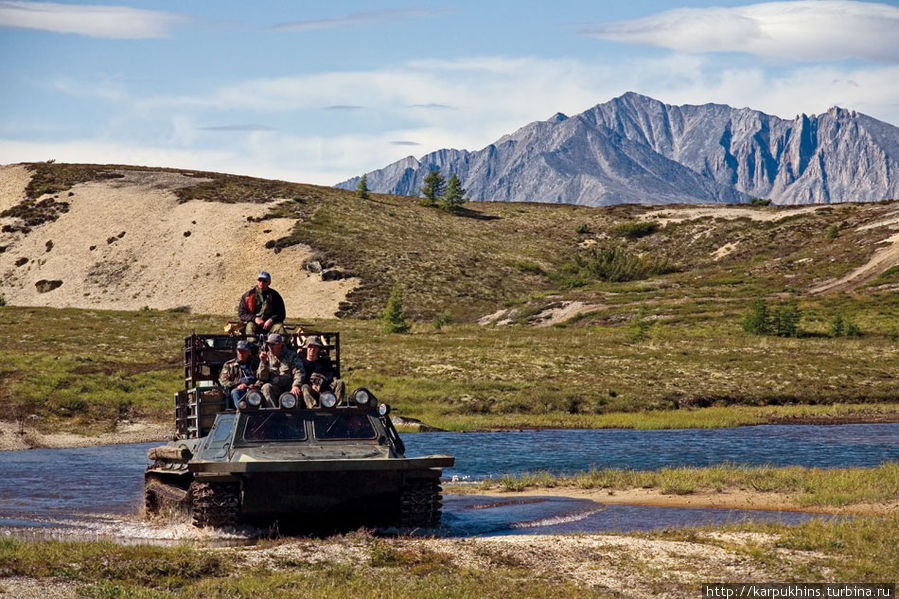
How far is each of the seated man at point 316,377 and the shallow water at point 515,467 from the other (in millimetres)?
2676

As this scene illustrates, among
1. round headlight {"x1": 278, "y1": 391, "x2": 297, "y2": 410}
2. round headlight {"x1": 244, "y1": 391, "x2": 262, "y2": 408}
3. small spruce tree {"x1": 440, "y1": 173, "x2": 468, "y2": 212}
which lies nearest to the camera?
round headlight {"x1": 244, "y1": 391, "x2": 262, "y2": 408}

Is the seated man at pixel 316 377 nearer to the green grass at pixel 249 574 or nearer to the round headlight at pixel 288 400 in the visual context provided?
the round headlight at pixel 288 400

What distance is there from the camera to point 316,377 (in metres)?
19.7

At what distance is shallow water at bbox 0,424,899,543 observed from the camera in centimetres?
1962

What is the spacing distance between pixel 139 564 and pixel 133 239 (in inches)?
3860

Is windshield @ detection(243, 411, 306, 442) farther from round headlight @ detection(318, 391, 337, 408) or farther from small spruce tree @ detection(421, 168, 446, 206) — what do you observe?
small spruce tree @ detection(421, 168, 446, 206)

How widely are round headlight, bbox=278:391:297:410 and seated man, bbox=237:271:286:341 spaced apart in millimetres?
2835

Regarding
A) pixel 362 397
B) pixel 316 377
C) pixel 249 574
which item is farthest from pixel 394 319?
pixel 249 574

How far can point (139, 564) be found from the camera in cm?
1392

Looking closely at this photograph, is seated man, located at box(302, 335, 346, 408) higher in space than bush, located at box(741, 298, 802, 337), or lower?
lower

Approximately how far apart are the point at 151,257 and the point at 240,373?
8708 centimetres

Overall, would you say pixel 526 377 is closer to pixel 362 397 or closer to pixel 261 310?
pixel 261 310

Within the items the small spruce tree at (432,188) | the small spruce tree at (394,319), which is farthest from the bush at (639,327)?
the small spruce tree at (432,188)

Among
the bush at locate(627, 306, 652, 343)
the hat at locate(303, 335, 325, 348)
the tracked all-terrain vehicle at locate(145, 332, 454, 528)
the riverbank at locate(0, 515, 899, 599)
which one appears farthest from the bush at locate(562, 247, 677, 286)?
the riverbank at locate(0, 515, 899, 599)
